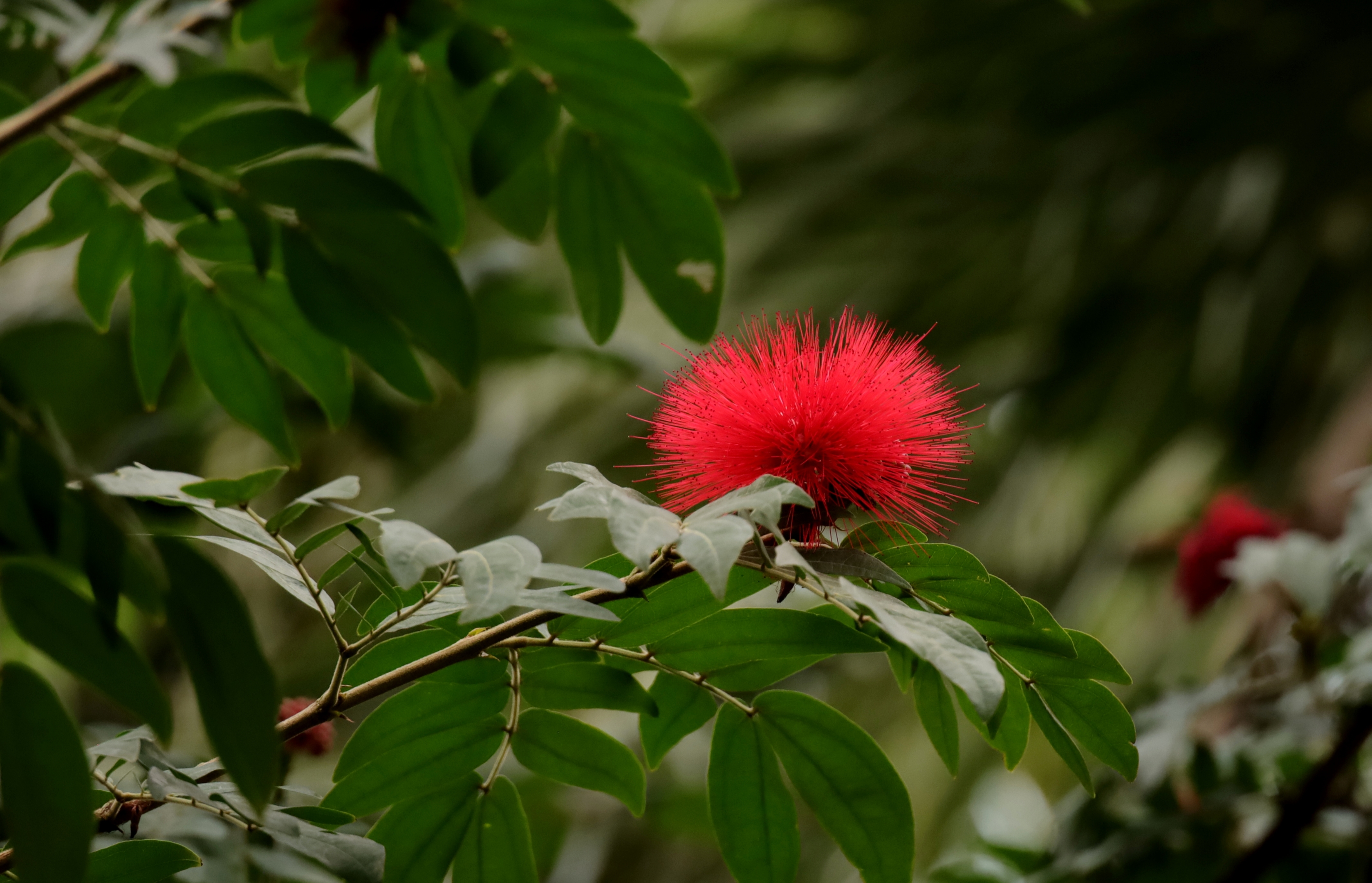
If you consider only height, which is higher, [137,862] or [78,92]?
[78,92]

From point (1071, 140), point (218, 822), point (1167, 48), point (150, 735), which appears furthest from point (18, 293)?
point (1167, 48)

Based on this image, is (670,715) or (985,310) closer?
(670,715)

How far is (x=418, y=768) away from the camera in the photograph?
43cm

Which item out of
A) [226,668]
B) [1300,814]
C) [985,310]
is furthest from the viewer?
[985,310]

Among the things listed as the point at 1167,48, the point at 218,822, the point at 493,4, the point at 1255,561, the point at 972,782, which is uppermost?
the point at 1167,48

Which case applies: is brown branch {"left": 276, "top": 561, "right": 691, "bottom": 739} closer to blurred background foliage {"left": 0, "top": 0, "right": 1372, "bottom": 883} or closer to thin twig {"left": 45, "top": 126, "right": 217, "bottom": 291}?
thin twig {"left": 45, "top": 126, "right": 217, "bottom": 291}

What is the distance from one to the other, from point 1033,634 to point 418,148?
362 millimetres

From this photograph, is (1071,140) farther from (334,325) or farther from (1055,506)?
(334,325)

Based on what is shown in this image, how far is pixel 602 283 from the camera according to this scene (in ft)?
1.51

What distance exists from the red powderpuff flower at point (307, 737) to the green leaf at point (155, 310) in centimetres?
20

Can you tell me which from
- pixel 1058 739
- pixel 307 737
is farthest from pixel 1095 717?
pixel 307 737

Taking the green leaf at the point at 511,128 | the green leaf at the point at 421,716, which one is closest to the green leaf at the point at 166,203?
the green leaf at the point at 511,128

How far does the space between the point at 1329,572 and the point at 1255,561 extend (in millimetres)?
70

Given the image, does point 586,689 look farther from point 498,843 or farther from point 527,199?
point 527,199
